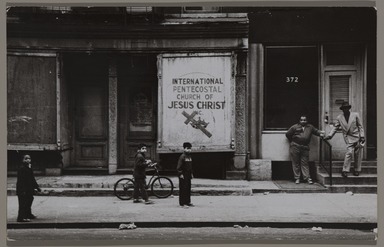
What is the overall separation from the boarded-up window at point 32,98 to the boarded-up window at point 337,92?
6.25 m

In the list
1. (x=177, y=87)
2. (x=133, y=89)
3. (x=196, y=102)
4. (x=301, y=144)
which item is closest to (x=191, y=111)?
(x=196, y=102)

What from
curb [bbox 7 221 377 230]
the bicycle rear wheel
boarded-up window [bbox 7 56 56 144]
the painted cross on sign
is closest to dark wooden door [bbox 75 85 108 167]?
boarded-up window [bbox 7 56 56 144]

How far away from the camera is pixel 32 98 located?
13.0 m

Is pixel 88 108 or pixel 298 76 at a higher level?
pixel 298 76

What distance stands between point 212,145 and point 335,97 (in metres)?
2.96

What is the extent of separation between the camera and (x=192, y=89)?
13234 millimetres

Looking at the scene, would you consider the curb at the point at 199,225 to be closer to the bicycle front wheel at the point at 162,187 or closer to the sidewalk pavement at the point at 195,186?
the sidewalk pavement at the point at 195,186

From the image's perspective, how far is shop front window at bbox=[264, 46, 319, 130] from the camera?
1330 cm

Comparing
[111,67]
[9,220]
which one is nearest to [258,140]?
[111,67]

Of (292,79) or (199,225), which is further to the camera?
(292,79)

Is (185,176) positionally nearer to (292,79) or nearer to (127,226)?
(127,226)

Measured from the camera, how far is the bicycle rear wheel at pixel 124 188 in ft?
41.8

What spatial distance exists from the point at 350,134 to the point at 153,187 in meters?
4.31

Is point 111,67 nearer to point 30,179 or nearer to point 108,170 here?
point 108,170
